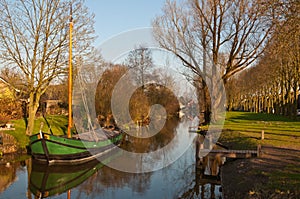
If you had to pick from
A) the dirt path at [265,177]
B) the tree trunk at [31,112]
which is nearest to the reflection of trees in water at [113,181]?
the dirt path at [265,177]

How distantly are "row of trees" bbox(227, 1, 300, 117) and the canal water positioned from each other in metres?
5.43

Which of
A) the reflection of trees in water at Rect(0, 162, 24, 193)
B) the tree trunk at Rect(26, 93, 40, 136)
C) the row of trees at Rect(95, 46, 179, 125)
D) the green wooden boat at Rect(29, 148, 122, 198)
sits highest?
the row of trees at Rect(95, 46, 179, 125)

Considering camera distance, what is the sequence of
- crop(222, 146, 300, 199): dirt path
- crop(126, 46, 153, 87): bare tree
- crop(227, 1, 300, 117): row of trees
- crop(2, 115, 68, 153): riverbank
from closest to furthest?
1. crop(222, 146, 300, 199): dirt path
2. crop(227, 1, 300, 117): row of trees
3. crop(2, 115, 68, 153): riverbank
4. crop(126, 46, 153, 87): bare tree

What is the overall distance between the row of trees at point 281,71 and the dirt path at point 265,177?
152 inches

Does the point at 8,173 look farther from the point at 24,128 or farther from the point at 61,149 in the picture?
the point at 24,128

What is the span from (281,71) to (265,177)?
2199 centimetres

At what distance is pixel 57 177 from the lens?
11719 mm

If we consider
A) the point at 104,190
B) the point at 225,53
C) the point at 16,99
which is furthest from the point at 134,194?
the point at 225,53

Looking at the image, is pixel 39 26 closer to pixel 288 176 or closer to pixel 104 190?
pixel 104 190

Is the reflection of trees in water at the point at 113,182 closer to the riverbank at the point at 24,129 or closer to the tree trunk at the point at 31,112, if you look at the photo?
the riverbank at the point at 24,129

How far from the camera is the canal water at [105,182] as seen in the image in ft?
31.7

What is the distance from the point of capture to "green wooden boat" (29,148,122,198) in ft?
33.4

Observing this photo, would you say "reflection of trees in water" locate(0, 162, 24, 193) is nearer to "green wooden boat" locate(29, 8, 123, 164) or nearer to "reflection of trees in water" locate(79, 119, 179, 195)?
"green wooden boat" locate(29, 8, 123, 164)

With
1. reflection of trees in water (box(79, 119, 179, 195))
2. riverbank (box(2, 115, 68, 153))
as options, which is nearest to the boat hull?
riverbank (box(2, 115, 68, 153))
